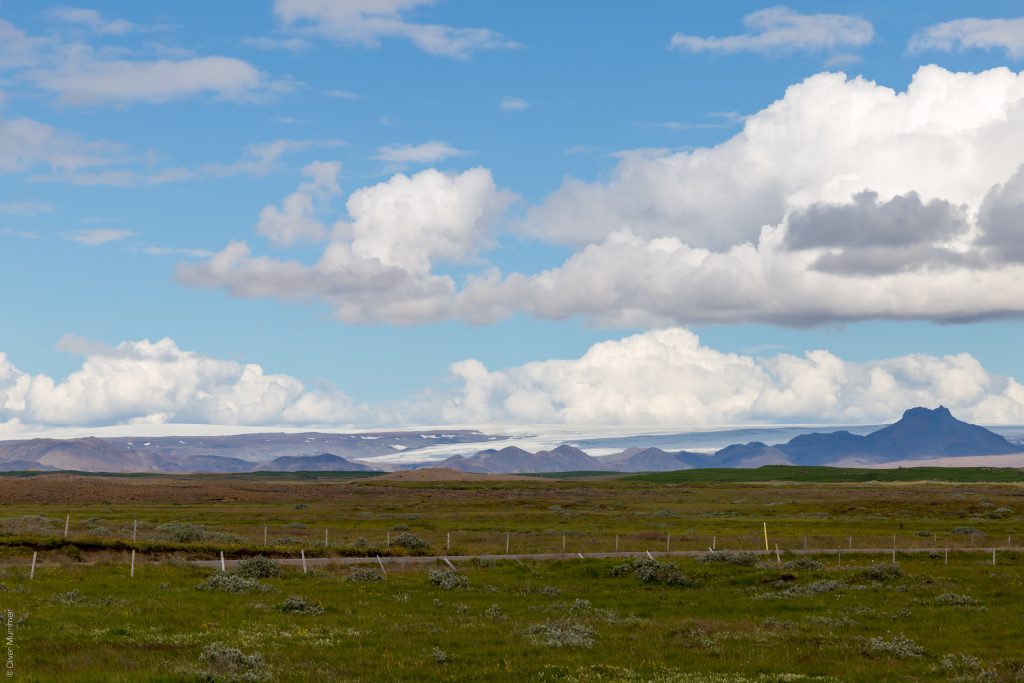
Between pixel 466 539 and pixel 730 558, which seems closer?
pixel 730 558

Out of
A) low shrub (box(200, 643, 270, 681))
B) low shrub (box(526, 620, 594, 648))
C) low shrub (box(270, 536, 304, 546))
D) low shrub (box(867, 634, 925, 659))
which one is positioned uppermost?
low shrub (box(200, 643, 270, 681))

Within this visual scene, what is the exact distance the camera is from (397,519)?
342ft

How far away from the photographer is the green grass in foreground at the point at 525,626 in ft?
88.3

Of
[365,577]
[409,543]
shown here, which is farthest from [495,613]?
[409,543]

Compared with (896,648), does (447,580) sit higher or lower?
lower

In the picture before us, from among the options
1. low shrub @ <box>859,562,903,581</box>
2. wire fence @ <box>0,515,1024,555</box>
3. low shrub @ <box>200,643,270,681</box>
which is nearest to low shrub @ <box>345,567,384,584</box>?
wire fence @ <box>0,515,1024,555</box>

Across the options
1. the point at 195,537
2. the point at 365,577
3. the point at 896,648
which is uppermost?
the point at 896,648

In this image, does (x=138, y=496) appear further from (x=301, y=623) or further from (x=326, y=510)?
(x=301, y=623)

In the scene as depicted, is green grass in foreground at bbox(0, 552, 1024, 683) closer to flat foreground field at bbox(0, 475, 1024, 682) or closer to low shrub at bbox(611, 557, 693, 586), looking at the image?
flat foreground field at bbox(0, 475, 1024, 682)

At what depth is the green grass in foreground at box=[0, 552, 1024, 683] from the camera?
88.3 feet

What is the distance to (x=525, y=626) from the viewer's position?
34.4 meters

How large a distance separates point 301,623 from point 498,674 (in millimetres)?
10644

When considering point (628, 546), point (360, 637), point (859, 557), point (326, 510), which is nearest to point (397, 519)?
point (326, 510)

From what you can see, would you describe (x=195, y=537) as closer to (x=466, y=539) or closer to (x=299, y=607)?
(x=466, y=539)
